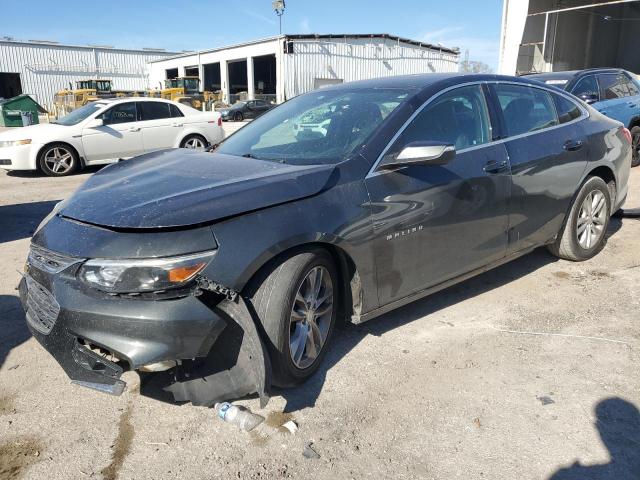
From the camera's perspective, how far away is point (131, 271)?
2387 millimetres

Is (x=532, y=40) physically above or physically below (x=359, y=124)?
above

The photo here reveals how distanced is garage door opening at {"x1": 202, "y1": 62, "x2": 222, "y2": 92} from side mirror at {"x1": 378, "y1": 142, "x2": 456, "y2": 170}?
53804 mm

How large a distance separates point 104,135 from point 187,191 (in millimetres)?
8956

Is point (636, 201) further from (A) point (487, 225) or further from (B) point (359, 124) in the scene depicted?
(B) point (359, 124)

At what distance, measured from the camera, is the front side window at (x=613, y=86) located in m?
8.88

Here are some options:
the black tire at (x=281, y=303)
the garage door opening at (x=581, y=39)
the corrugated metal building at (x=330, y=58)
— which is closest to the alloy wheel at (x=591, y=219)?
the black tire at (x=281, y=303)

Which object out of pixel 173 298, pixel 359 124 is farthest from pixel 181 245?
pixel 359 124

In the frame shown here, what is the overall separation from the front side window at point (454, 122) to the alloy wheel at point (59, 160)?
892 cm

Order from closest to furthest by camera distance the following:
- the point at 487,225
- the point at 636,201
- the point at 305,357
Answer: the point at 305,357, the point at 487,225, the point at 636,201

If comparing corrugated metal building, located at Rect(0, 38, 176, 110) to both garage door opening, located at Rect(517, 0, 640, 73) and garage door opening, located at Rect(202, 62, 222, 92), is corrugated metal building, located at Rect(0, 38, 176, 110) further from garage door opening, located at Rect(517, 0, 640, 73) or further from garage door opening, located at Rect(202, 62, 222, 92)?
garage door opening, located at Rect(517, 0, 640, 73)

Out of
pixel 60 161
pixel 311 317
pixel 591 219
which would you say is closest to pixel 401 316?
pixel 311 317

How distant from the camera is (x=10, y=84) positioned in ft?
159

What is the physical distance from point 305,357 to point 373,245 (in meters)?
0.73

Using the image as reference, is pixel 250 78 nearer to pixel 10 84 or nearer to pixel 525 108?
pixel 10 84
